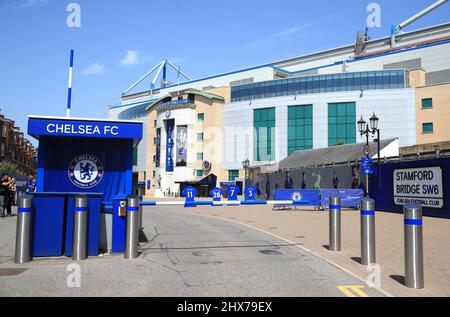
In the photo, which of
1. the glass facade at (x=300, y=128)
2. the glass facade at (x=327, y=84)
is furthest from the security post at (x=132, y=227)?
the glass facade at (x=327, y=84)

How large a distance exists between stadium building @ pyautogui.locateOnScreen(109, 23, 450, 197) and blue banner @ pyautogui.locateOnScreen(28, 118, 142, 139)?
4816cm

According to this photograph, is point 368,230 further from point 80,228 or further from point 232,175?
point 232,175

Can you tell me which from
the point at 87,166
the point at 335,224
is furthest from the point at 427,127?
the point at 87,166

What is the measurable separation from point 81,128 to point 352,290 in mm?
7313

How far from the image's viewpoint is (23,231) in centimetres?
766

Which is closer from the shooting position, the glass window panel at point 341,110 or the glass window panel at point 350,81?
the glass window panel at point 341,110

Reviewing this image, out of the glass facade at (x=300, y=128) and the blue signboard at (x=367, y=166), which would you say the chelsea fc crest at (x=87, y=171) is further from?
the glass facade at (x=300, y=128)

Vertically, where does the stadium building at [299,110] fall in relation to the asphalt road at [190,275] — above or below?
above

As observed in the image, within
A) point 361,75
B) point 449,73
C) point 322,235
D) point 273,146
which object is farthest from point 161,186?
point 322,235

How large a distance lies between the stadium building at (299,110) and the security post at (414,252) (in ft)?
162

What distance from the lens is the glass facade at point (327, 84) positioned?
60.8 m

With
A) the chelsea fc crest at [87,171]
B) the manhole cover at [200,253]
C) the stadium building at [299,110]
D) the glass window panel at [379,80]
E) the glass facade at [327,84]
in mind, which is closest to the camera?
the manhole cover at [200,253]
